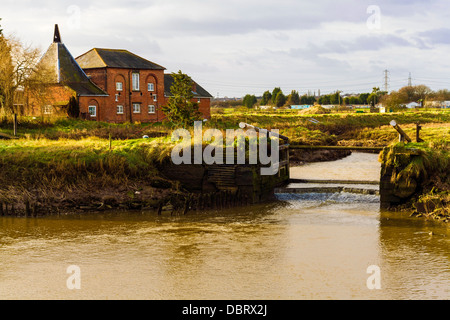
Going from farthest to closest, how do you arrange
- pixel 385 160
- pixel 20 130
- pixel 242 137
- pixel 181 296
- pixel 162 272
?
pixel 20 130
pixel 242 137
pixel 385 160
pixel 162 272
pixel 181 296

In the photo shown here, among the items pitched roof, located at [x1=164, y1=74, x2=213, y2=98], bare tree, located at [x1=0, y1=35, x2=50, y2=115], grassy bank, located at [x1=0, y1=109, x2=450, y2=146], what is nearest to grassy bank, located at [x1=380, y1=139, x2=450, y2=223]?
grassy bank, located at [x1=0, y1=109, x2=450, y2=146]

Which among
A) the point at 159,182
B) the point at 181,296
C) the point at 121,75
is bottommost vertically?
the point at 181,296

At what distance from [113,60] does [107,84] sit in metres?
3.00

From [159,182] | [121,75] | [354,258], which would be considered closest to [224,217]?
[159,182]

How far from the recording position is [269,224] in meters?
18.9

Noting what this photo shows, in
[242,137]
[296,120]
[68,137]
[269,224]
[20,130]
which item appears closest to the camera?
[269,224]

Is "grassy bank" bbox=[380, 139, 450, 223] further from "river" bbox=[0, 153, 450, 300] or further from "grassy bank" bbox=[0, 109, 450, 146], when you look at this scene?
"grassy bank" bbox=[0, 109, 450, 146]

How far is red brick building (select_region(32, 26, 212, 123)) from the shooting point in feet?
168

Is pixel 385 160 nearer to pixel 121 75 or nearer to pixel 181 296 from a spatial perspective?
pixel 181 296

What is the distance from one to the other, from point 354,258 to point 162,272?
5.34 metres

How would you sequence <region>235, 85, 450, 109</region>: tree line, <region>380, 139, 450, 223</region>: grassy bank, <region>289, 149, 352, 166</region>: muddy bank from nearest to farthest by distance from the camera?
<region>380, 139, 450, 223</region>: grassy bank < <region>289, 149, 352, 166</region>: muddy bank < <region>235, 85, 450, 109</region>: tree line

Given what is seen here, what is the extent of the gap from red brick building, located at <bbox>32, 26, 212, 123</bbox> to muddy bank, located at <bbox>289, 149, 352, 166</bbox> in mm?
19730
